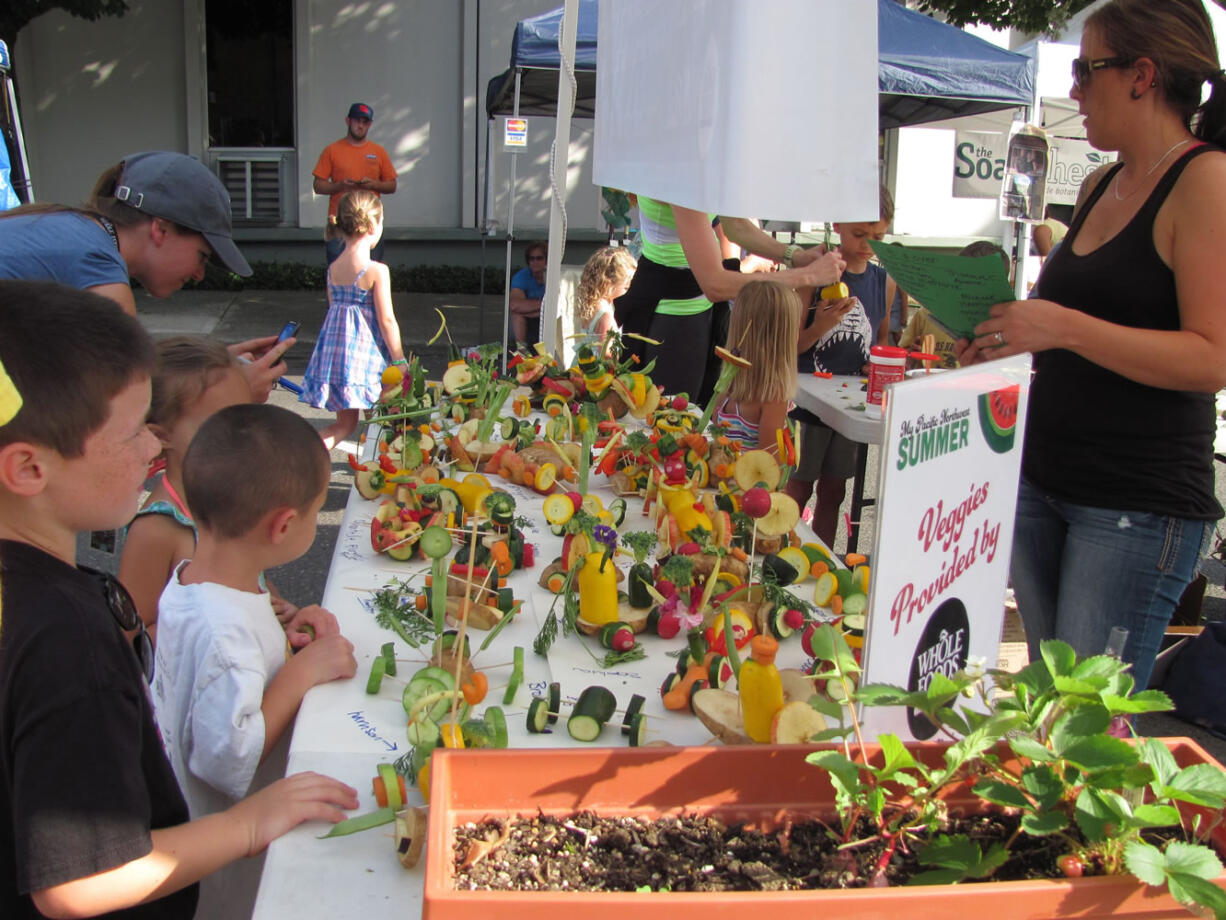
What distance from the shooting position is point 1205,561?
4117mm

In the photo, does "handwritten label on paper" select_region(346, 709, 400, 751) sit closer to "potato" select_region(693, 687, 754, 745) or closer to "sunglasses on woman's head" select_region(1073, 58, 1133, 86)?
"potato" select_region(693, 687, 754, 745)

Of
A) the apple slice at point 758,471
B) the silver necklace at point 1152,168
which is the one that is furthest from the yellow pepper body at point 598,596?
the silver necklace at point 1152,168

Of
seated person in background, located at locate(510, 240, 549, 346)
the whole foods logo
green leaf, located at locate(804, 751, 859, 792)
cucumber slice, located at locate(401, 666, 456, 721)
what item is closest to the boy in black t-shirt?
cucumber slice, located at locate(401, 666, 456, 721)

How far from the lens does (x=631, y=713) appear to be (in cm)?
136

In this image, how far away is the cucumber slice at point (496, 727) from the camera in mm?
1229

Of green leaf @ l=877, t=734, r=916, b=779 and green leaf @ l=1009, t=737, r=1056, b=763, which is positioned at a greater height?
green leaf @ l=1009, t=737, r=1056, b=763

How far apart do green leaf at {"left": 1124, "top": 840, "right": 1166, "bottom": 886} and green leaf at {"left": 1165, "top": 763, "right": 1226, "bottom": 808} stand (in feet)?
0.23

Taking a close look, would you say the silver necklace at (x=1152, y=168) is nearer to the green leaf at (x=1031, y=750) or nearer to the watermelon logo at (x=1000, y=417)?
the watermelon logo at (x=1000, y=417)

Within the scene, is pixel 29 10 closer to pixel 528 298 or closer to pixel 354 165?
pixel 354 165

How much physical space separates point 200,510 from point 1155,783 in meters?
1.23

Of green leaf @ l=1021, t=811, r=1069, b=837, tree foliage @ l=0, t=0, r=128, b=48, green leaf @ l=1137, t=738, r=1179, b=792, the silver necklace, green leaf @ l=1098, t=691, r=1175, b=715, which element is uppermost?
tree foliage @ l=0, t=0, r=128, b=48

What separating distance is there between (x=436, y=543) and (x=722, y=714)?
52 cm

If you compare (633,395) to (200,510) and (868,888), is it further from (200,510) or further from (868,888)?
(868,888)

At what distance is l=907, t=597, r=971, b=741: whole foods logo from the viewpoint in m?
1.25
